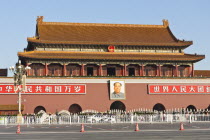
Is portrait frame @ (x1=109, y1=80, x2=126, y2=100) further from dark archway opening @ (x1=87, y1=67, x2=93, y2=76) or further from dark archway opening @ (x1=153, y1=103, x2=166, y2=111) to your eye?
dark archway opening @ (x1=153, y1=103, x2=166, y2=111)

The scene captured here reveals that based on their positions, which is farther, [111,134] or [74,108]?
[74,108]

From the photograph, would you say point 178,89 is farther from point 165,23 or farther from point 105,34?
point 165,23

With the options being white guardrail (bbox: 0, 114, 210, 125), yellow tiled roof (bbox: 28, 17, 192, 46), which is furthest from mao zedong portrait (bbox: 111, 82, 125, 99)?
white guardrail (bbox: 0, 114, 210, 125)

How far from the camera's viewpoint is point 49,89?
50812mm

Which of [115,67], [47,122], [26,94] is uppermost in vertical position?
[115,67]

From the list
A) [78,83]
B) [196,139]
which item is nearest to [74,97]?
[78,83]

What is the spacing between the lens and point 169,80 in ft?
178

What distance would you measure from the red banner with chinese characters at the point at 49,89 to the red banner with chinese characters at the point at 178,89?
9.38 m

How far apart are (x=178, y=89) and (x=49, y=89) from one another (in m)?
17.1

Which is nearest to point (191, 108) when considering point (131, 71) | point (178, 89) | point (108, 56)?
point (178, 89)

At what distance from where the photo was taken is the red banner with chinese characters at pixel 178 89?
5375 centimetres

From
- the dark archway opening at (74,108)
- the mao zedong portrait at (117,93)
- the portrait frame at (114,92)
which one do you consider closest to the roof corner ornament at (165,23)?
the portrait frame at (114,92)

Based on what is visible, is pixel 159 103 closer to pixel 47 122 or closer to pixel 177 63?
pixel 177 63

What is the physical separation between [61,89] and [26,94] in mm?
4373
